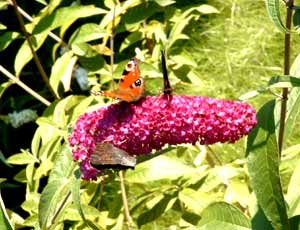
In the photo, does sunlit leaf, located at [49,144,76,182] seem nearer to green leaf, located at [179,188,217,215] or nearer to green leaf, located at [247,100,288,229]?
green leaf, located at [247,100,288,229]

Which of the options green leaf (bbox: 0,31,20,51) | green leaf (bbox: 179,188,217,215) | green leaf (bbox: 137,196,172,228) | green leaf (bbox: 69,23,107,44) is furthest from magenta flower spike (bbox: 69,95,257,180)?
green leaf (bbox: 0,31,20,51)

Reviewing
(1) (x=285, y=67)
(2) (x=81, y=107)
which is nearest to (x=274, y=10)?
(1) (x=285, y=67)

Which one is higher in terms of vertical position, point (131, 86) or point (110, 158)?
point (131, 86)

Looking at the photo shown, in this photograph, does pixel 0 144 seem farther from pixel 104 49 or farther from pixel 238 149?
pixel 238 149

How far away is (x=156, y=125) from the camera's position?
2.04 metres

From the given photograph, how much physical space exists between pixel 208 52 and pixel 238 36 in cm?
22

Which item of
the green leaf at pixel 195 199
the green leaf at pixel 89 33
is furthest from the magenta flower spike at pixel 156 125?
the green leaf at pixel 89 33

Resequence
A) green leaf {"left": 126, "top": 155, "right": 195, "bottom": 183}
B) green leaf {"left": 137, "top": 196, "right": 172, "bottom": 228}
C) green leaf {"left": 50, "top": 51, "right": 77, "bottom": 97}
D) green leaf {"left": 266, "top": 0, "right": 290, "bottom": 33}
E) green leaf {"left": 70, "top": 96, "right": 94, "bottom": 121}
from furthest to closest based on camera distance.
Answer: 1. green leaf {"left": 50, "top": 51, "right": 77, "bottom": 97}
2. green leaf {"left": 70, "top": 96, "right": 94, "bottom": 121}
3. green leaf {"left": 137, "top": 196, "right": 172, "bottom": 228}
4. green leaf {"left": 126, "top": 155, "right": 195, "bottom": 183}
5. green leaf {"left": 266, "top": 0, "right": 290, "bottom": 33}

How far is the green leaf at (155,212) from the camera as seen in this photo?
3.05 metres

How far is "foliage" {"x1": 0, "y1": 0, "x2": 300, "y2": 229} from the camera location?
2.06m

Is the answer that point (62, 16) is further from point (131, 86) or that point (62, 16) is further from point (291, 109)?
point (291, 109)

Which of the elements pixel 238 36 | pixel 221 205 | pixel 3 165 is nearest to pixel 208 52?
pixel 238 36

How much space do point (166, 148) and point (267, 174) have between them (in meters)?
0.38

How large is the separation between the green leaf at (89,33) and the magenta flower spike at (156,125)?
52.1 inches
